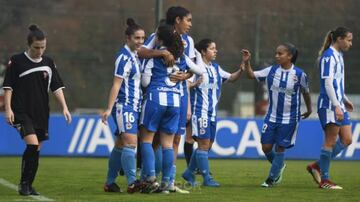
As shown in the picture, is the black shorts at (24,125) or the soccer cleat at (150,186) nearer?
the black shorts at (24,125)

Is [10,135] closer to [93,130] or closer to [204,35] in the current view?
[93,130]

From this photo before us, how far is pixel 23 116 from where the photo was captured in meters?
11.6

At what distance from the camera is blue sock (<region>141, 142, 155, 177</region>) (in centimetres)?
1163

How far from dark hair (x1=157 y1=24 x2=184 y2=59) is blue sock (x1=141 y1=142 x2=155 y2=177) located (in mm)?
1113

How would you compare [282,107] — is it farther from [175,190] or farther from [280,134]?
[175,190]

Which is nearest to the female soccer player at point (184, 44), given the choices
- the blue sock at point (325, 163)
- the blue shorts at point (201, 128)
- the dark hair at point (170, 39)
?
the dark hair at point (170, 39)

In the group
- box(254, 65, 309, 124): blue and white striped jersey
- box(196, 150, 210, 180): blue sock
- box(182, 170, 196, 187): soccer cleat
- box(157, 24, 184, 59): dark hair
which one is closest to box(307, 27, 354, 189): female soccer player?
box(254, 65, 309, 124): blue and white striped jersey

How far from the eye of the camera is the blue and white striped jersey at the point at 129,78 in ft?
38.7

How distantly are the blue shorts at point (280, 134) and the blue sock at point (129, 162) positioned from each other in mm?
2751

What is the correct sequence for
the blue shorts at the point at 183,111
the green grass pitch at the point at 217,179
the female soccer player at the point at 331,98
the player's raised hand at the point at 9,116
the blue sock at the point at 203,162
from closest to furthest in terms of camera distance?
the player's raised hand at the point at 9,116, the green grass pitch at the point at 217,179, the blue shorts at the point at 183,111, the female soccer player at the point at 331,98, the blue sock at the point at 203,162


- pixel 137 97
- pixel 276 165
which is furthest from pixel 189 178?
pixel 137 97

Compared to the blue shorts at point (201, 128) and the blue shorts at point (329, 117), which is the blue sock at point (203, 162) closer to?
the blue shorts at point (201, 128)

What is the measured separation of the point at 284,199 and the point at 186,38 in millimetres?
2360

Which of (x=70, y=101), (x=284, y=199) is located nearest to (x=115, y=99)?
(x=284, y=199)
